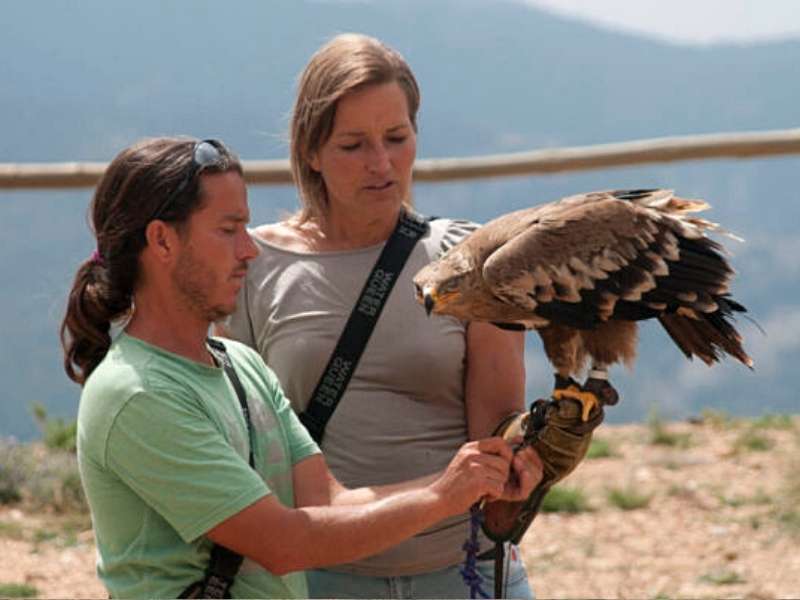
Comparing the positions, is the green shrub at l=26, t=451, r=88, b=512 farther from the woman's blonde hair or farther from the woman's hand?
the woman's hand

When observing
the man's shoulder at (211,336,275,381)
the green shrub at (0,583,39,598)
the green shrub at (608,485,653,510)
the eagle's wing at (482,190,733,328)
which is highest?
the eagle's wing at (482,190,733,328)

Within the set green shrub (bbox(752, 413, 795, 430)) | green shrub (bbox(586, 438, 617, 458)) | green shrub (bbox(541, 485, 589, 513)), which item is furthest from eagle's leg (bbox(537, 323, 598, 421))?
green shrub (bbox(752, 413, 795, 430))

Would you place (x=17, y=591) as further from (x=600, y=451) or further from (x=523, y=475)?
(x=600, y=451)

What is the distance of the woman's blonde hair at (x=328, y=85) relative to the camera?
3.11 meters

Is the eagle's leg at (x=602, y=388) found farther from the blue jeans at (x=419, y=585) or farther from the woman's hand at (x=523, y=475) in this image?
the blue jeans at (x=419, y=585)

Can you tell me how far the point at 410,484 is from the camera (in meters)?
2.86

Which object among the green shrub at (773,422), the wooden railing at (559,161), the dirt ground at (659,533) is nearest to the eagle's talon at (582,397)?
the dirt ground at (659,533)

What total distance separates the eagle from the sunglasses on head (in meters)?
0.59

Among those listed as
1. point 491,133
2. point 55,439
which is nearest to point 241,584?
point 55,439

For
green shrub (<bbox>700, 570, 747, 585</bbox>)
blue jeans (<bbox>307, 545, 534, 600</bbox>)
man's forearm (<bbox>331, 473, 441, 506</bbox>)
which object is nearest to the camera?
man's forearm (<bbox>331, 473, 441, 506</bbox>)

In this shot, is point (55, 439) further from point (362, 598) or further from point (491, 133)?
point (491, 133)

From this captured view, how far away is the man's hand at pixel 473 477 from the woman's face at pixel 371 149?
2.76 ft

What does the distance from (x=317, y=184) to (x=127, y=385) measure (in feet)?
3.58

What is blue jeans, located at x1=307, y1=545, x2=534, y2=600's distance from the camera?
3072 millimetres
